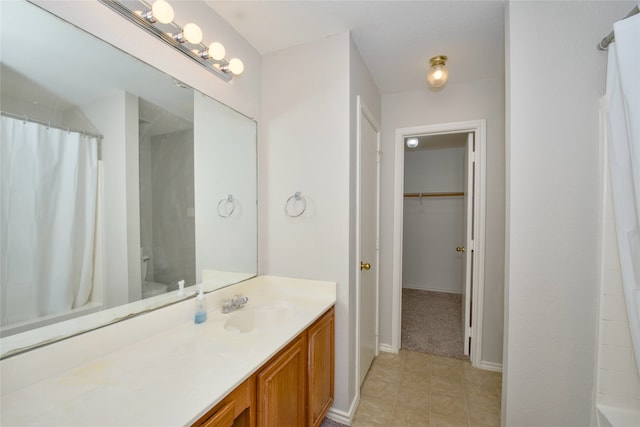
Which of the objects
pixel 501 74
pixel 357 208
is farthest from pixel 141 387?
pixel 501 74

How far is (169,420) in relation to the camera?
647 millimetres

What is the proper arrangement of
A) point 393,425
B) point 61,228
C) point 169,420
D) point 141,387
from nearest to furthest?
point 169,420
point 141,387
point 61,228
point 393,425

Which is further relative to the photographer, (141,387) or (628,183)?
(628,183)

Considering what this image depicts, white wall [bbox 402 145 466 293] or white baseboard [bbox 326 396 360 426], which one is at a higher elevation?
white wall [bbox 402 145 466 293]

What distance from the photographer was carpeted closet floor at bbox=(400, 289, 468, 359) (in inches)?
97.5

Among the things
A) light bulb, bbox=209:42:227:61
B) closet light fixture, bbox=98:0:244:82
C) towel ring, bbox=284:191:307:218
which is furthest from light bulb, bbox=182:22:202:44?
towel ring, bbox=284:191:307:218

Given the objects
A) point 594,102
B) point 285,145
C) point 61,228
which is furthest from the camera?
point 285,145

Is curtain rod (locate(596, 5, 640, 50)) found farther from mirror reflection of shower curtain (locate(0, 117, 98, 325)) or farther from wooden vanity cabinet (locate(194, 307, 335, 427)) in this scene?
mirror reflection of shower curtain (locate(0, 117, 98, 325))

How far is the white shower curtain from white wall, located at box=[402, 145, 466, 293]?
310cm

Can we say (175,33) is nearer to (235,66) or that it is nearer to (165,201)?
(235,66)

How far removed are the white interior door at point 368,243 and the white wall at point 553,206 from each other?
85cm

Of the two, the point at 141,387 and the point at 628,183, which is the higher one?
the point at 628,183

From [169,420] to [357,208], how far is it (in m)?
1.33

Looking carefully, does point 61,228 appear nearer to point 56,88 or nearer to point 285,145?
A: point 56,88
